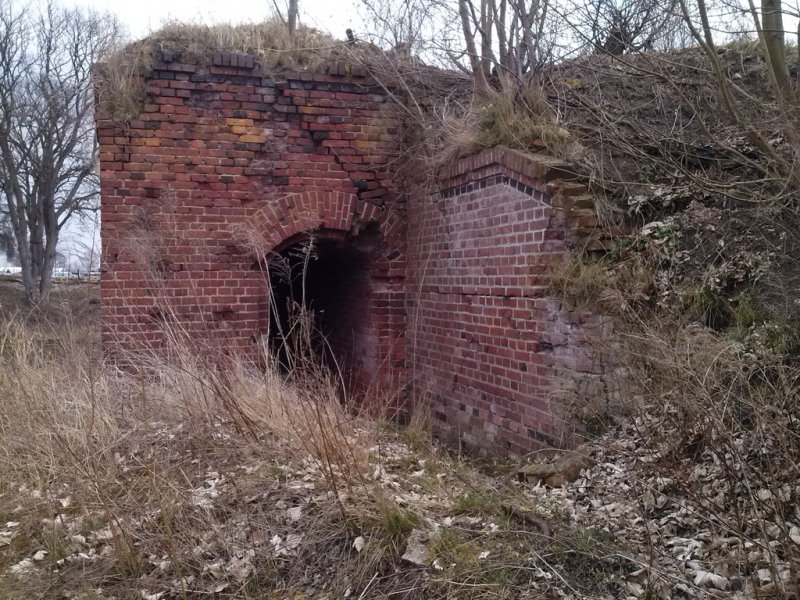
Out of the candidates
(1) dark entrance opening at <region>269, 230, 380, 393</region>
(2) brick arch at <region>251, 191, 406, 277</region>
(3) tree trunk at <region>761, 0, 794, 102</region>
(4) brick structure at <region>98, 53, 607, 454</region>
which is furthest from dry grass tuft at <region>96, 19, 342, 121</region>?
(3) tree trunk at <region>761, 0, 794, 102</region>

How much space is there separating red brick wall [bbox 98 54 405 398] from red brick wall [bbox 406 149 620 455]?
76 cm

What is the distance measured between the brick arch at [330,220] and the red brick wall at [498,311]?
26 cm

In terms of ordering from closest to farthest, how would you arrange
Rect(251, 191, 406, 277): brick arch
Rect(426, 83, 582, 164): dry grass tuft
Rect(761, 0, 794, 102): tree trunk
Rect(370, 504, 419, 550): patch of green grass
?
Rect(370, 504, 419, 550): patch of green grass, Rect(761, 0, 794, 102): tree trunk, Rect(426, 83, 582, 164): dry grass tuft, Rect(251, 191, 406, 277): brick arch

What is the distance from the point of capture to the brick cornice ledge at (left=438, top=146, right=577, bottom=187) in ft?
17.6

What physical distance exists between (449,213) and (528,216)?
55.8 inches

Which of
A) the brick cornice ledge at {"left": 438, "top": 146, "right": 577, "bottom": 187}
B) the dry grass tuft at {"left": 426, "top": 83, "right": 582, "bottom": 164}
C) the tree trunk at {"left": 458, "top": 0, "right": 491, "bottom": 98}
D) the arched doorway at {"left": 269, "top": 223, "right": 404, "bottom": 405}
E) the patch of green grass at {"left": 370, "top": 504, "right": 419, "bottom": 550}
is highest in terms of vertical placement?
the tree trunk at {"left": 458, "top": 0, "right": 491, "bottom": 98}

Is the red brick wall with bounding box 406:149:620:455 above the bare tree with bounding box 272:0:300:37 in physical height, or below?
below

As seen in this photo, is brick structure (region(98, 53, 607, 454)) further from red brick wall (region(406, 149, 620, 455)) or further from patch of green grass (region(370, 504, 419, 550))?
patch of green grass (region(370, 504, 419, 550))

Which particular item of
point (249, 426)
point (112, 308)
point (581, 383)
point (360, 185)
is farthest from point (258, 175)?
point (581, 383)

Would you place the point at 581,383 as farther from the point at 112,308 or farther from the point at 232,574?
the point at 112,308

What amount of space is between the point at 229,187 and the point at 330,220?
3.67 feet

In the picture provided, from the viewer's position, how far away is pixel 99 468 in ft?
14.3

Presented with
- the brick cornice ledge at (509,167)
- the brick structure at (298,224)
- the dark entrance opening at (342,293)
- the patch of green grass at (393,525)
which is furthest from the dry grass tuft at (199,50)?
the patch of green grass at (393,525)

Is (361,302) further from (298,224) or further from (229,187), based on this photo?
(229,187)
